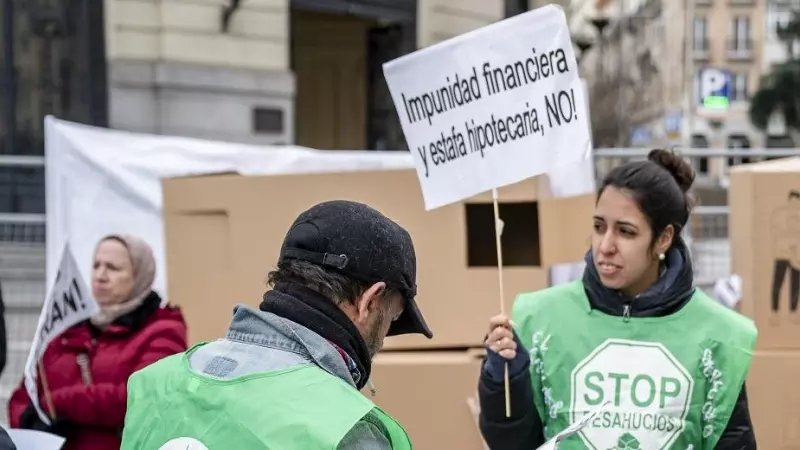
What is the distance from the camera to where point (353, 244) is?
1462 millimetres

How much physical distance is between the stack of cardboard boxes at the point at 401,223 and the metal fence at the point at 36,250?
1.88m

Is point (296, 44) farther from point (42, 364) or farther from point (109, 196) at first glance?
point (42, 364)

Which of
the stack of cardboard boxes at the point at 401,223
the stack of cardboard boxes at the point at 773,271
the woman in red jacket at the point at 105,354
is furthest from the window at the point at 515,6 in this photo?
the woman in red jacket at the point at 105,354

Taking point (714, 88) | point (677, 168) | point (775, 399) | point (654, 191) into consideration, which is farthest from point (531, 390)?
point (714, 88)

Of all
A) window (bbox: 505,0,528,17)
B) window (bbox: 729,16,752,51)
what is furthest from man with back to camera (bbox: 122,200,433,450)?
window (bbox: 729,16,752,51)

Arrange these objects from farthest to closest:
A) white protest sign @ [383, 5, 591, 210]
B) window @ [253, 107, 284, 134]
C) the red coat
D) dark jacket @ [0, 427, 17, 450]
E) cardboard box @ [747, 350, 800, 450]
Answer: window @ [253, 107, 284, 134]
cardboard box @ [747, 350, 800, 450]
the red coat
white protest sign @ [383, 5, 591, 210]
dark jacket @ [0, 427, 17, 450]

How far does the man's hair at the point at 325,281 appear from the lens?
4.80 ft

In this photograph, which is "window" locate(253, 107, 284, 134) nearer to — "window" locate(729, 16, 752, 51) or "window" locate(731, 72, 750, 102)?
"window" locate(731, 72, 750, 102)

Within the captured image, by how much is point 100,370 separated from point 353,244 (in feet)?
6.11

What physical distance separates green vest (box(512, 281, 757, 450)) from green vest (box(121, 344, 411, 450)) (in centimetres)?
120

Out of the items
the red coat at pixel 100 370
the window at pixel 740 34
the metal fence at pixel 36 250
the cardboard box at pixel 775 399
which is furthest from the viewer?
the window at pixel 740 34

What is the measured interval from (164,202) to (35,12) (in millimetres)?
6732

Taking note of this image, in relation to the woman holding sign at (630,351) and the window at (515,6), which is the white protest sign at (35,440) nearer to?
the woman holding sign at (630,351)

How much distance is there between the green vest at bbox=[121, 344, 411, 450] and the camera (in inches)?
51.4
